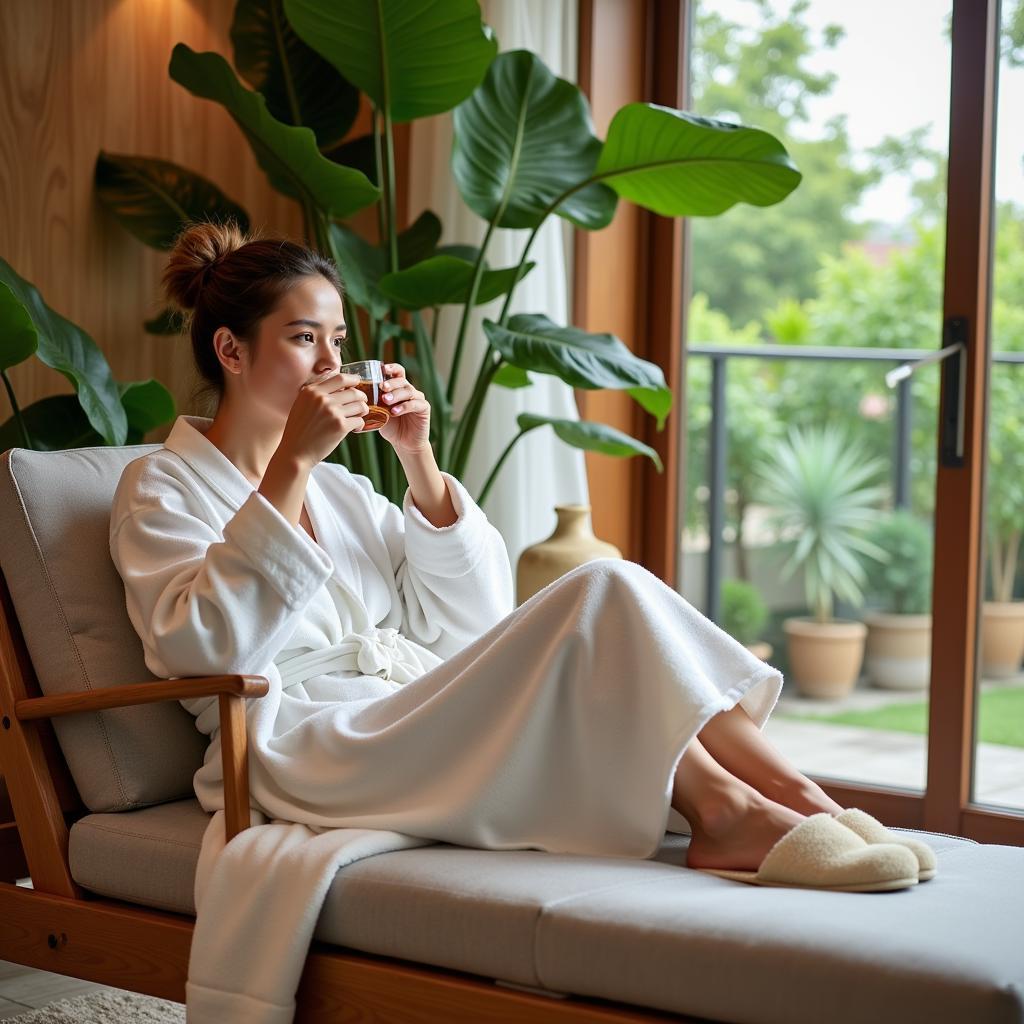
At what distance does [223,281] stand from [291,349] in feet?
0.56

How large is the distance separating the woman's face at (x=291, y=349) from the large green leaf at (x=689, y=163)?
1048mm

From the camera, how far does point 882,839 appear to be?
1.79m

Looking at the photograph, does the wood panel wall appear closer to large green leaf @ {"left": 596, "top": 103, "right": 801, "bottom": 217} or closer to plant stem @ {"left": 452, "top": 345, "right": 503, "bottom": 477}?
plant stem @ {"left": 452, "top": 345, "right": 503, "bottom": 477}

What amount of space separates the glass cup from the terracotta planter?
2.87m

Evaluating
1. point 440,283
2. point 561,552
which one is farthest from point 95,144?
point 561,552

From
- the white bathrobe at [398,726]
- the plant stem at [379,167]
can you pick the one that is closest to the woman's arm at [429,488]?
the white bathrobe at [398,726]

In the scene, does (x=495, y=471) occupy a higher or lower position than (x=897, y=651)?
higher

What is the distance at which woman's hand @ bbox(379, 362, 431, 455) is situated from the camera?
222 cm

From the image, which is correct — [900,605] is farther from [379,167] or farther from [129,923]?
[129,923]

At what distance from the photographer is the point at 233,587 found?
6.37ft

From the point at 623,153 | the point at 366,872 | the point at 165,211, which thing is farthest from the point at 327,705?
the point at 165,211

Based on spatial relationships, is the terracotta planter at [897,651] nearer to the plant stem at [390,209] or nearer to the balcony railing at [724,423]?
the balcony railing at [724,423]

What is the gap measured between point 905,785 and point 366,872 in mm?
2392

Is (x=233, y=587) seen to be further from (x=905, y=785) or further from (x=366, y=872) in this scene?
(x=905, y=785)
